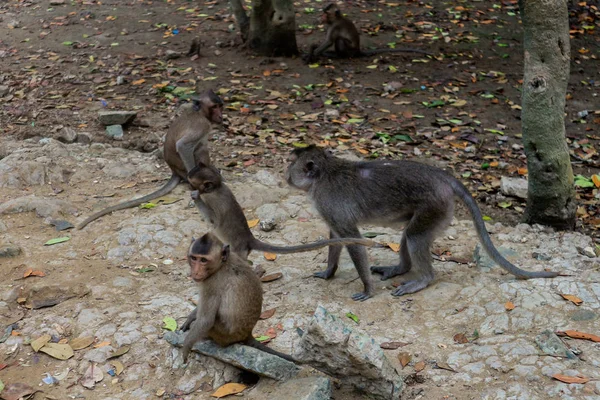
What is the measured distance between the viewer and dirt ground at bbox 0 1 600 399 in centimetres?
626

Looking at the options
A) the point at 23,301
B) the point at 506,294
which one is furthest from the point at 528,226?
the point at 23,301

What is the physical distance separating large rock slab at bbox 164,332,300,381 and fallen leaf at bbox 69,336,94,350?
75cm

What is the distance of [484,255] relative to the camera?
6391 millimetres

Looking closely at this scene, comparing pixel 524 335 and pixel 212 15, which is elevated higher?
pixel 212 15

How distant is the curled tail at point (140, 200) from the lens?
702 cm

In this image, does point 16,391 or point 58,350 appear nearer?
point 16,391

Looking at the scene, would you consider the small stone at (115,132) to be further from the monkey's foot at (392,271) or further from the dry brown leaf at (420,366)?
the dry brown leaf at (420,366)

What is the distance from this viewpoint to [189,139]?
791cm

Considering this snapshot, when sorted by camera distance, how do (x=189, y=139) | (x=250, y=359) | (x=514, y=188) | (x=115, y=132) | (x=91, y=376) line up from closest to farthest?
1. (x=250, y=359)
2. (x=91, y=376)
3. (x=189, y=139)
4. (x=514, y=188)
5. (x=115, y=132)

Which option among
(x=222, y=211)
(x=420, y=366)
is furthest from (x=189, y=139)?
(x=420, y=366)

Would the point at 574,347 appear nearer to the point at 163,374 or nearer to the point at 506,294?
the point at 506,294

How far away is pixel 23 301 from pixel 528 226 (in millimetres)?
4905

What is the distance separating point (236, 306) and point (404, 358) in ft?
4.26

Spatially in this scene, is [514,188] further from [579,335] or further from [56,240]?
[56,240]
